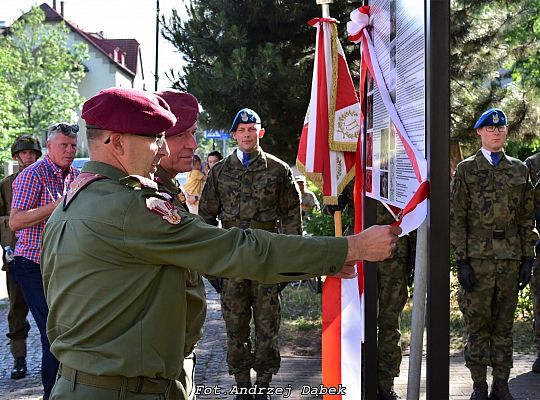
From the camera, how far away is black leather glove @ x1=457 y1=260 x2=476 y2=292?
5547 millimetres

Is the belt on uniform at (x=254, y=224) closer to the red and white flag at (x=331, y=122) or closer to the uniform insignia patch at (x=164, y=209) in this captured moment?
the red and white flag at (x=331, y=122)

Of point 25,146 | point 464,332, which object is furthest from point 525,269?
point 25,146

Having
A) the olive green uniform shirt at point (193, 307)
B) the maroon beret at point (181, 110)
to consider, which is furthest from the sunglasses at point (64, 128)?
the olive green uniform shirt at point (193, 307)

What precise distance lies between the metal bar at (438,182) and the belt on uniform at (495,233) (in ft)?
11.0

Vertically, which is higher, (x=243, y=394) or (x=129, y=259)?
(x=129, y=259)

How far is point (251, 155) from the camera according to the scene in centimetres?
605

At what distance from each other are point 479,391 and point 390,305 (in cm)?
93

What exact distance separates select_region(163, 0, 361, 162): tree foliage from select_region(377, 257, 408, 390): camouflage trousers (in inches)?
177

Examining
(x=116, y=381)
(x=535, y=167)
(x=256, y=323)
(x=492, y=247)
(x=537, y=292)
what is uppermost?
(x=535, y=167)

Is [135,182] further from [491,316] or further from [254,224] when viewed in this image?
[491,316]

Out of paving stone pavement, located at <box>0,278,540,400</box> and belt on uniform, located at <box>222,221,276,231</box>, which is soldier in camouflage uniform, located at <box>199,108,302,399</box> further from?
paving stone pavement, located at <box>0,278,540,400</box>

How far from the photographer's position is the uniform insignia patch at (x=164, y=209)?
7.80ft

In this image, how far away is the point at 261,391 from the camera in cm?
578

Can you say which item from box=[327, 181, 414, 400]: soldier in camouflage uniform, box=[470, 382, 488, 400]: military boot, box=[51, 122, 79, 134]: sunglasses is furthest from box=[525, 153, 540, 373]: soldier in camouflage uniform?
box=[51, 122, 79, 134]: sunglasses
